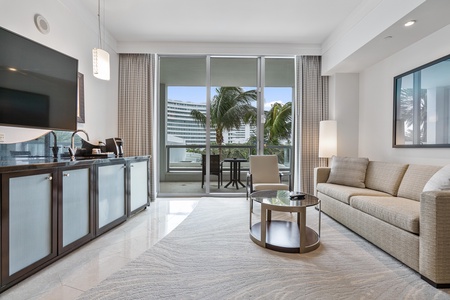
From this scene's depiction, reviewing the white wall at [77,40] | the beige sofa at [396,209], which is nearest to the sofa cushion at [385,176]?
the beige sofa at [396,209]

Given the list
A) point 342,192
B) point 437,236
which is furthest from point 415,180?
point 437,236

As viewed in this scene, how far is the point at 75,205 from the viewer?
2.16 meters

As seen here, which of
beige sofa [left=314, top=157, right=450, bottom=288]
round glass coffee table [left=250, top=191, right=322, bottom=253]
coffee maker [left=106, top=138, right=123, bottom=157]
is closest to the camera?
beige sofa [left=314, top=157, right=450, bottom=288]

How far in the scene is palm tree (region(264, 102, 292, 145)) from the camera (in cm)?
467

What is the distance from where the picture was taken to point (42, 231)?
5.94 ft

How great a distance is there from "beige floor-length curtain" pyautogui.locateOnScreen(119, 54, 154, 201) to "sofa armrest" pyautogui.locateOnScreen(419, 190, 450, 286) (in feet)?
12.9

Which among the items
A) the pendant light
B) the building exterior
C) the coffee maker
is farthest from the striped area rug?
the building exterior

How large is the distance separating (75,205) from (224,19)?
10.5 feet

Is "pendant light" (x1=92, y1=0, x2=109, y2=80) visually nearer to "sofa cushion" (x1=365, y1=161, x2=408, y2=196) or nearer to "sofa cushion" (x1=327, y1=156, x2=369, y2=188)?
"sofa cushion" (x1=327, y1=156, x2=369, y2=188)

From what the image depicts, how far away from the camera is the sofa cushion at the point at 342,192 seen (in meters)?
2.79

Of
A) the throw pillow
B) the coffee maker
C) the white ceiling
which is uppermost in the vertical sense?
the white ceiling

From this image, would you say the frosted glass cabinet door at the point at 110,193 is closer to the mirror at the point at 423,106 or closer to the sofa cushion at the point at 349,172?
the sofa cushion at the point at 349,172

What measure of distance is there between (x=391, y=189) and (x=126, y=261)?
306 centimetres

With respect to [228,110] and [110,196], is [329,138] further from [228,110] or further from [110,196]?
[110,196]
